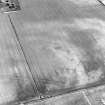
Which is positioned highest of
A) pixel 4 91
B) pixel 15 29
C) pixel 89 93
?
pixel 15 29

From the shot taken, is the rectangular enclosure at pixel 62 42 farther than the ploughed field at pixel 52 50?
Yes

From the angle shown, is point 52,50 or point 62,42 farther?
point 62,42

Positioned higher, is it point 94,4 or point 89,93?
point 94,4

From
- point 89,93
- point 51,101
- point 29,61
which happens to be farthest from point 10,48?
point 89,93

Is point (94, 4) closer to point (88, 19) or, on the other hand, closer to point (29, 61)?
point (88, 19)

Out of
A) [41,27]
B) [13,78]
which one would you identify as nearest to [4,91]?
[13,78]

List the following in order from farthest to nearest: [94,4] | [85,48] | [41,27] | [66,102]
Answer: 1. [94,4]
2. [41,27]
3. [85,48]
4. [66,102]

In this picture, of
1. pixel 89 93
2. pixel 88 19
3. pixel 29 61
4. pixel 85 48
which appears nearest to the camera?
pixel 89 93

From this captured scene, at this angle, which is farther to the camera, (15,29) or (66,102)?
(15,29)

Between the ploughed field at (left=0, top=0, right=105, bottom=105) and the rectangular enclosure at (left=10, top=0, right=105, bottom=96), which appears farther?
the rectangular enclosure at (left=10, top=0, right=105, bottom=96)
